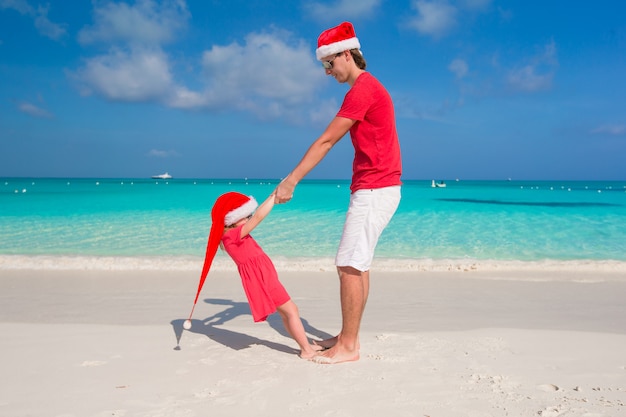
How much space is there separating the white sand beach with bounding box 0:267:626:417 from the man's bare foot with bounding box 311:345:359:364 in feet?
0.20

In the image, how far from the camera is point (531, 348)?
11.6 ft

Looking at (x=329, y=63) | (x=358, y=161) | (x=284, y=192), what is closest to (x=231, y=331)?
(x=284, y=192)

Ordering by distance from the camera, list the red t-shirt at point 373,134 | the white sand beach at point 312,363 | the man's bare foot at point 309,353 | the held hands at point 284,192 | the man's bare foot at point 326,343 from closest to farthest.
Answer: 1. the white sand beach at point 312,363
2. the held hands at point 284,192
3. the red t-shirt at point 373,134
4. the man's bare foot at point 309,353
5. the man's bare foot at point 326,343

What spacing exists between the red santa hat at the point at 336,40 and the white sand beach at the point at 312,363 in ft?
6.61

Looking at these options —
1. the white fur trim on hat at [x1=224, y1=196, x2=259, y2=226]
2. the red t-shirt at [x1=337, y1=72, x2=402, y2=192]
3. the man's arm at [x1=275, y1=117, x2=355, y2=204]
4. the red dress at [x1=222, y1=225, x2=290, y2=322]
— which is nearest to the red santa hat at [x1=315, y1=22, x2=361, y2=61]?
the red t-shirt at [x1=337, y1=72, x2=402, y2=192]

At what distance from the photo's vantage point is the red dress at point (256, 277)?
3436mm

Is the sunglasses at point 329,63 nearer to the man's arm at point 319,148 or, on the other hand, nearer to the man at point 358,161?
the man at point 358,161

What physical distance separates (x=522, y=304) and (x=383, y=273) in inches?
95.4

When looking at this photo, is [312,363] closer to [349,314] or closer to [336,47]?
[349,314]

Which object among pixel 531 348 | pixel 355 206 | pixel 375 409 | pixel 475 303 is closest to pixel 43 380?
pixel 375 409

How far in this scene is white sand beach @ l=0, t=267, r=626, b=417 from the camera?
260 centimetres

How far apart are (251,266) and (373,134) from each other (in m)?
1.21

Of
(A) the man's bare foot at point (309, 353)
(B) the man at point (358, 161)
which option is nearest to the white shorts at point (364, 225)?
(B) the man at point (358, 161)

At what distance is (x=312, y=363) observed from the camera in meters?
3.32
